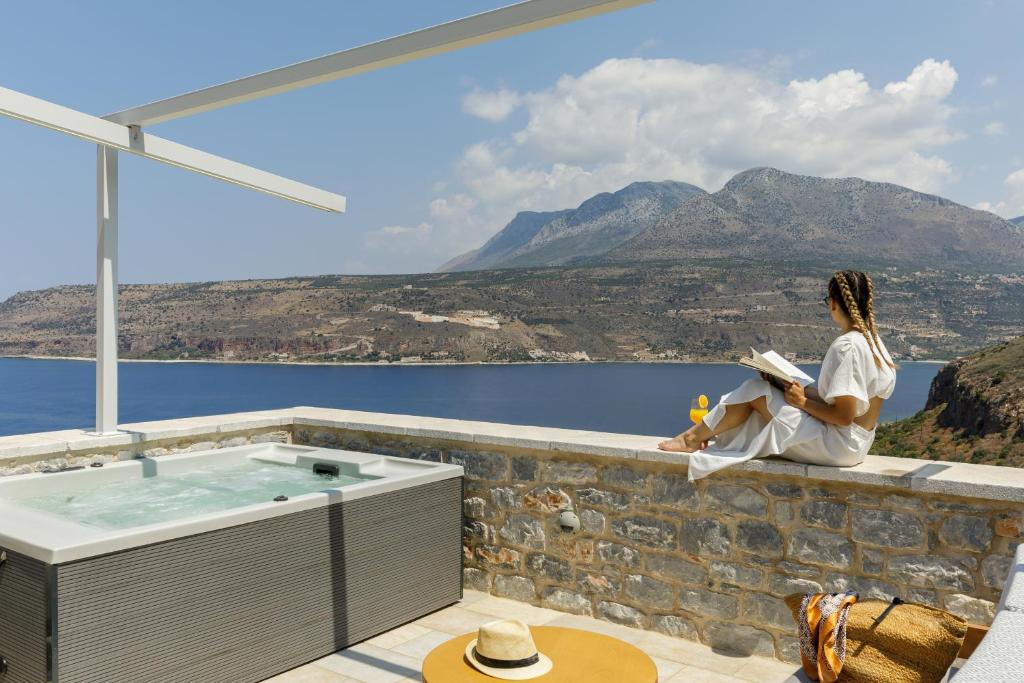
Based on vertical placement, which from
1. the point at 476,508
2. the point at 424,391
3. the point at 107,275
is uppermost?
the point at 107,275

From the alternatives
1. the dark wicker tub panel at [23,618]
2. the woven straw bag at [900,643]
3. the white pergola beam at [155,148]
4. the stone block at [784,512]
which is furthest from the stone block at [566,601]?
the white pergola beam at [155,148]

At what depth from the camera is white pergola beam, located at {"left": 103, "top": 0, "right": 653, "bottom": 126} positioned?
3018 mm

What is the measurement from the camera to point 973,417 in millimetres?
37188

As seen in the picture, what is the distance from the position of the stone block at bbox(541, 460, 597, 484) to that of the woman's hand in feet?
3.20

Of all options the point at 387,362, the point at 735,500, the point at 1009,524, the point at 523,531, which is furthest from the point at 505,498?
the point at 387,362

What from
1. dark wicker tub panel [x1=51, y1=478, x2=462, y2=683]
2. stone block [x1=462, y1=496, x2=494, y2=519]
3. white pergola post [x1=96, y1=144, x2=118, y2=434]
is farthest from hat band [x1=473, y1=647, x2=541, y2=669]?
white pergola post [x1=96, y1=144, x2=118, y2=434]

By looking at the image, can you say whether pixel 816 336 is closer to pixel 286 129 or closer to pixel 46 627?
pixel 286 129

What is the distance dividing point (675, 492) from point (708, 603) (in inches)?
18.7

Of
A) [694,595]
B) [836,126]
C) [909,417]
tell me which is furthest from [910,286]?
[694,595]

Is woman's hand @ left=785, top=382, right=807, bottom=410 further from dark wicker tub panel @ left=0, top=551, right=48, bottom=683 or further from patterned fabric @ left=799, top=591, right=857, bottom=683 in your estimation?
dark wicker tub panel @ left=0, top=551, right=48, bottom=683

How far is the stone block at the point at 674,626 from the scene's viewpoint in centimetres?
343

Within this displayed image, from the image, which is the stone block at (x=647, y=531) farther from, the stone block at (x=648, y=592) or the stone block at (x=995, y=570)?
the stone block at (x=995, y=570)

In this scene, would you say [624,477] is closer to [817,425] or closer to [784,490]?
[784,490]

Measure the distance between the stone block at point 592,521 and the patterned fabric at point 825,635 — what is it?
146 centimetres
